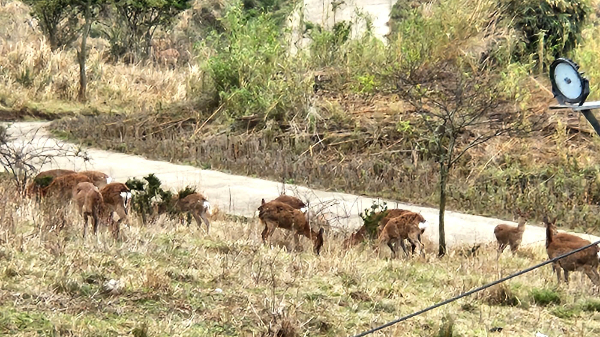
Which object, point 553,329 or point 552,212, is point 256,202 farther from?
point 553,329

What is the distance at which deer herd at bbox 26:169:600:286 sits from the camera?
745 centimetres

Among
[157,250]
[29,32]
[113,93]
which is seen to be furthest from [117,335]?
[29,32]

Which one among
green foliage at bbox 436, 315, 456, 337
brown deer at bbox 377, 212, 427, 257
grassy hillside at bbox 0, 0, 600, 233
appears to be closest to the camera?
green foliage at bbox 436, 315, 456, 337

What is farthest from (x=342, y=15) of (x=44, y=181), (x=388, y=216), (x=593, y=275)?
(x=593, y=275)

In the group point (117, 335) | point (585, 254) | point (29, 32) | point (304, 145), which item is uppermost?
point (29, 32)

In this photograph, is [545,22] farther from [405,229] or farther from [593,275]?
[593,275]

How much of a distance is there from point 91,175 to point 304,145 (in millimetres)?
5235

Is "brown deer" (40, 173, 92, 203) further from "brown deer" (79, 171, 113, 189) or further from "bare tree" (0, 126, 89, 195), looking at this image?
"brown deer" (79, 171, 113, 189)

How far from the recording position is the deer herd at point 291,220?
24.4ft

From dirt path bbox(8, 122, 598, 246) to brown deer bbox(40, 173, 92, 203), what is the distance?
2116mm

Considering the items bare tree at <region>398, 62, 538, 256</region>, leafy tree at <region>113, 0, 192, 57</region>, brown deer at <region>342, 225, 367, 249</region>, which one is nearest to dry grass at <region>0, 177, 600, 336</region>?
brown deer at <region>342, 225, 367, 249</region>

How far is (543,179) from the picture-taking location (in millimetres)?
12250

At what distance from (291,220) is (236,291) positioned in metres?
2.27

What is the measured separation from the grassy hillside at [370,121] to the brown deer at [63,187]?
399 cm
